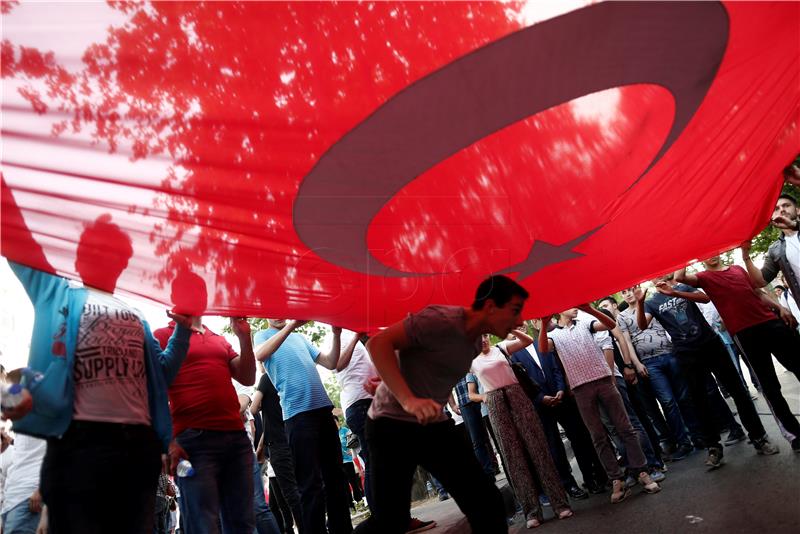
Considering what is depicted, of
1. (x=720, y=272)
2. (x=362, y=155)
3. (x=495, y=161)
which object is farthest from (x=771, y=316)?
(x=362, y=155)

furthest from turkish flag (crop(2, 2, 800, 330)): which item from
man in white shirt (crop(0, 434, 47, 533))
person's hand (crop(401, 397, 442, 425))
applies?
man in white shirt (crop(0, 434, 47, 533))

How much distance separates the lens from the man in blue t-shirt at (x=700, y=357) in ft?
18.2

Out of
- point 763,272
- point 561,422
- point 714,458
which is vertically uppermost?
point 763,272

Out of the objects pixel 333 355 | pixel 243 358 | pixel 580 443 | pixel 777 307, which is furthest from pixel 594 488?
pixel 243 358

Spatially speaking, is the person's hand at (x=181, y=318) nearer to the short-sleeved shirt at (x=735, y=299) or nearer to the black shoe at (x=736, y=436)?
the short-sleeved shirt at (x=735, y=299)

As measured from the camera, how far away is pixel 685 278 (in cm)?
548

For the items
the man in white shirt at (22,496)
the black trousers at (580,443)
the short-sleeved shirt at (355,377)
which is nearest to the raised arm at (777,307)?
the black trousers at (580,443)

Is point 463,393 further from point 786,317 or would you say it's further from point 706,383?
point 786,317

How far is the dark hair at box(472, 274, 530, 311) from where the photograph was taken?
3.12 m

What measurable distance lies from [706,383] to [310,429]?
14.0 feet

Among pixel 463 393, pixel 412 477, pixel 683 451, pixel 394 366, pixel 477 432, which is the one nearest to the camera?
pixel 394 366

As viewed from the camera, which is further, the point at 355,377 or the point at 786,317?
the point at 355,377

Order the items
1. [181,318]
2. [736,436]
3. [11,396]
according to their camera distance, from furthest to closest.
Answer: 1. [736,436]
2. [181,318]
3. [11,396]

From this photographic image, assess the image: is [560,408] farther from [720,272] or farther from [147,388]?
[147,388]
